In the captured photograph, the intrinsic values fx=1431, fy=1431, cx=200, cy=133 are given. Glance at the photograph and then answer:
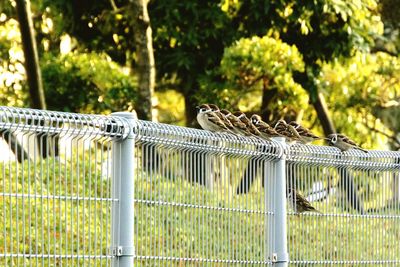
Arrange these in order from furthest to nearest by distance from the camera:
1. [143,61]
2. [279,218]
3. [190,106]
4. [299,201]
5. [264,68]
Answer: [190,106] → [264,68] → [143,61] → [299,201] → [279,218]

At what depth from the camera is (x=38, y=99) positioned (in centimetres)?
2161

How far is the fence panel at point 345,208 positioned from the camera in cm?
1223

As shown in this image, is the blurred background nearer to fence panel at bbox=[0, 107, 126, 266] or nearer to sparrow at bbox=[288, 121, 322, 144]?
sparrow at bbox=[288, 121, 322, 144]

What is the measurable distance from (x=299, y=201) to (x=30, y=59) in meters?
10.7

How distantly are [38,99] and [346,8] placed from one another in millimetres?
5707

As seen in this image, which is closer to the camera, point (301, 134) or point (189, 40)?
point (301, 134)

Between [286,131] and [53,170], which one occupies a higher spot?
[286,131]

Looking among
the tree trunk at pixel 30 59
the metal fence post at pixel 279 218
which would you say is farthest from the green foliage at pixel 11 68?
the metal fence post at pixel 279 218

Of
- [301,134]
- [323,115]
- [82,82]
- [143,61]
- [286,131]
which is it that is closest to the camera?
[286,131]

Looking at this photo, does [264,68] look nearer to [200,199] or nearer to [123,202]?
[200,199]

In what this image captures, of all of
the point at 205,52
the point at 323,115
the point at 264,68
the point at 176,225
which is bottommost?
the point at 176,225

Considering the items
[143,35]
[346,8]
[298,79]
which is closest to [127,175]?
[143,35]

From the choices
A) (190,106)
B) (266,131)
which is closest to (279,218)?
(266,131)

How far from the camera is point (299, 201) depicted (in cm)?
1201
